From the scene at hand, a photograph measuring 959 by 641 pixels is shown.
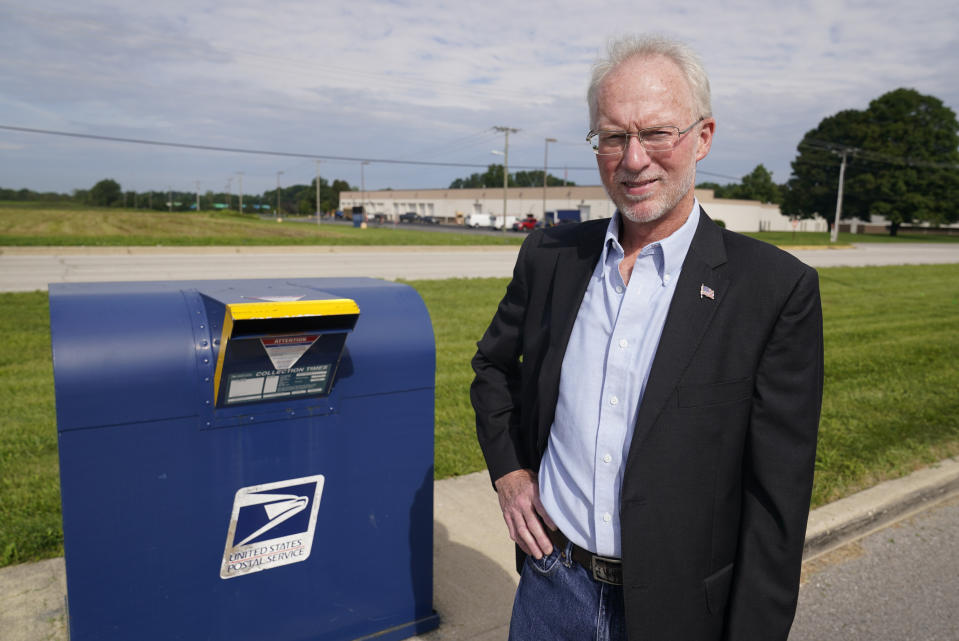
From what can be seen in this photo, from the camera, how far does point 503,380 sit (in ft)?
6.61

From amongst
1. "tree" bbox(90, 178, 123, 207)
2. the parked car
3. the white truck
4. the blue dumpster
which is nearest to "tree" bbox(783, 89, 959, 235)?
the parked car

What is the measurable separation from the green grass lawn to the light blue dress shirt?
3.12 meters

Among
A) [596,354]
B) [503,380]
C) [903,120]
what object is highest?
[903,120]

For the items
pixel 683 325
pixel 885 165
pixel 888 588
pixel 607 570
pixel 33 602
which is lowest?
pixel 888 588

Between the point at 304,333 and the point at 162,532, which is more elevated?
the point at 304,333

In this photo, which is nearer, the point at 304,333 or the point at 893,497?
the point at 304,333

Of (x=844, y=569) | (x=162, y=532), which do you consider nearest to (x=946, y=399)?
(x=844, y=569)

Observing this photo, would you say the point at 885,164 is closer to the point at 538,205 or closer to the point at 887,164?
the point at 887,164

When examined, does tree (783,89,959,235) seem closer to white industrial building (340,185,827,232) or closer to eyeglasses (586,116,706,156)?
white industrial building (340,185,827,232)

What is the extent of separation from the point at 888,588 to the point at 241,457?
3.30 meters

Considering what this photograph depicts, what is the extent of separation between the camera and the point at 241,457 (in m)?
2.45

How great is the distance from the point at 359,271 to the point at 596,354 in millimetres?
17023

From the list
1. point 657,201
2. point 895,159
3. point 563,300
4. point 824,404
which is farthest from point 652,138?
point 895,159

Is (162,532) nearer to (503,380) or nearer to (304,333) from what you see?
(304,333)
